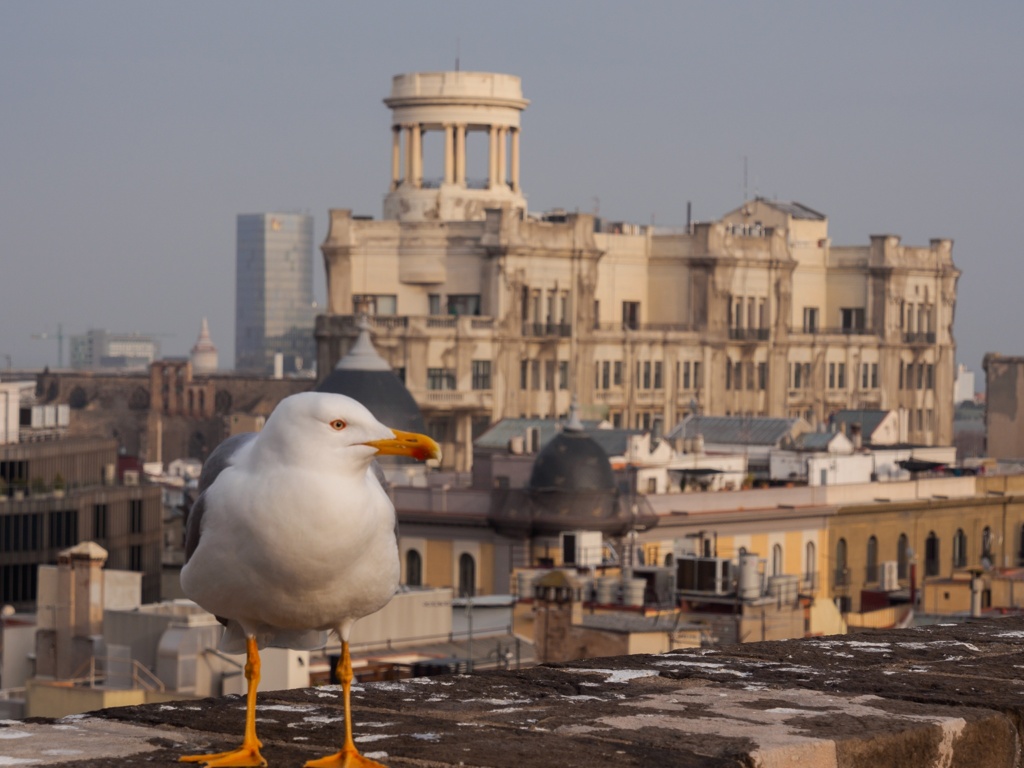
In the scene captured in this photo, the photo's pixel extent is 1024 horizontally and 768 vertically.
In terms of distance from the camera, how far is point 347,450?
600 cm

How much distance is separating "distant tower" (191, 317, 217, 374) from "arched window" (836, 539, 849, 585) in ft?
395

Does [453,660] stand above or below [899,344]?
below

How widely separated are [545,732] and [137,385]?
5339 inches

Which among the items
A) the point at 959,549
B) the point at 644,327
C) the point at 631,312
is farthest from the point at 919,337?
the point at 959,549

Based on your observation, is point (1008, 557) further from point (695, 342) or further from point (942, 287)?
point (942, 287)

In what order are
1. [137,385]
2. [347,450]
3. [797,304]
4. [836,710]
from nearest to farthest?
[347,450], [836,710], [797,304], [137,385]

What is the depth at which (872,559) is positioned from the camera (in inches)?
2655

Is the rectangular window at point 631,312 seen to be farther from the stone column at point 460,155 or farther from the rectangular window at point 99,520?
the rectangular window at point 99,520

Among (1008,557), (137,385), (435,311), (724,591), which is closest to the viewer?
(724,591)

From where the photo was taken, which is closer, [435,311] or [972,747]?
[972,747]

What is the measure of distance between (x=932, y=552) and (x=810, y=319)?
113 feet

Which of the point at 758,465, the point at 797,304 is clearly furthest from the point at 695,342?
the point at 758,465

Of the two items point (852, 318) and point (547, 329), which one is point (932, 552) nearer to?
point (547, 329)

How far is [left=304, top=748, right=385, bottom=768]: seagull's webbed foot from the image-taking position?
5.81 meters
